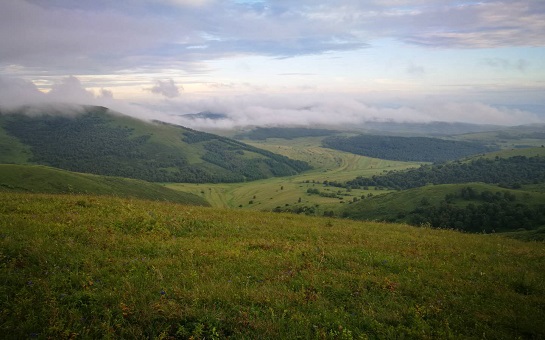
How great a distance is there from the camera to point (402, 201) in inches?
6521

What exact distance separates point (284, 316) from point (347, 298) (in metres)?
2.47

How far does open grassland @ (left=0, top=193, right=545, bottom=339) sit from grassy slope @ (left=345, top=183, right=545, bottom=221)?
140 meters

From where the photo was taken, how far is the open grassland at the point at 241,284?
7988 mm

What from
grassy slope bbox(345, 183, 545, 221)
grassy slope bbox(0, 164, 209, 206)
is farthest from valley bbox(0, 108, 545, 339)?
grassy slope bbox(345, 183, 545, 221)

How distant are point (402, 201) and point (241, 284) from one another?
171 meters

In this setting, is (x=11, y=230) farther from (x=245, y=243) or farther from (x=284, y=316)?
(x=284, y=316)

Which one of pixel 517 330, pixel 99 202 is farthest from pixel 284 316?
pixel 99 202

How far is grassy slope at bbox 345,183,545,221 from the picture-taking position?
15112cm

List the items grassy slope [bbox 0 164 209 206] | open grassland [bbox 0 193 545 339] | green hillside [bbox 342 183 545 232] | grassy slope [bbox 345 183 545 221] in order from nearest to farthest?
open grassland [bbox 0 193 545 339], grassy slope [bbox 0 164 209 206], green hillside [bbox 342 183 545 232], grassy slope [bbox 345 183 545 221]

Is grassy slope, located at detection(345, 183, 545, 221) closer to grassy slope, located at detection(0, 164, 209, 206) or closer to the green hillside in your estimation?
the green hillside

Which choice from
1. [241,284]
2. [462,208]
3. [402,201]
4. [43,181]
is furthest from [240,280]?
[402,201]

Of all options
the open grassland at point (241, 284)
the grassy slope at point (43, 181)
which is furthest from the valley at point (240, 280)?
the grassy slope at point (43, 181)

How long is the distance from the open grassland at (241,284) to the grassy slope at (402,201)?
13986 cm

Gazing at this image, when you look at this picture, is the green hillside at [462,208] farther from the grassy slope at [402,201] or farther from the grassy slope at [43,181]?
the grassy slope at [43,181]
